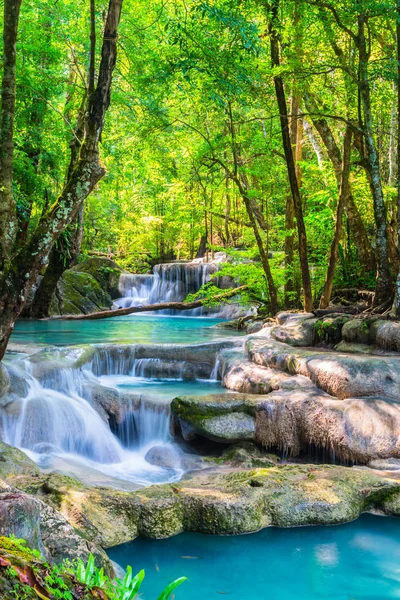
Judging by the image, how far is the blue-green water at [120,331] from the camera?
12727 millimetres

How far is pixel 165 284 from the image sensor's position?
77.2ft

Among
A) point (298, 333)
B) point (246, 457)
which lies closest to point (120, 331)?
point (298, 333)

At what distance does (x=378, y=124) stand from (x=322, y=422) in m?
10.6

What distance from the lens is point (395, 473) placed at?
6.07 m

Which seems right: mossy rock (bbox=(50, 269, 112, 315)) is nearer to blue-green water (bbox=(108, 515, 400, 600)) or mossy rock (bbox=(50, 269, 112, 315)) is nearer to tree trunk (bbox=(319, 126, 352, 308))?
tree trunk (bbox=(319, 126, 352, 308))

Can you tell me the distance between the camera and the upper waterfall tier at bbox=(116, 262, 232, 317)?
22812 millimetres

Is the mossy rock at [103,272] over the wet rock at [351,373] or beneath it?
over

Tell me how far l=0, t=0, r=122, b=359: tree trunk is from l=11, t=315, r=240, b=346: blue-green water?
571 centimetres

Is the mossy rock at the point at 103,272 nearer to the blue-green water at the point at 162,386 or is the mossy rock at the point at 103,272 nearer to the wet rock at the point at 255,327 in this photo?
the wet rock at the point at 255,327

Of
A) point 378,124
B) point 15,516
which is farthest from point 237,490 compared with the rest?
point 378,124

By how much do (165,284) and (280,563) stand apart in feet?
63.2

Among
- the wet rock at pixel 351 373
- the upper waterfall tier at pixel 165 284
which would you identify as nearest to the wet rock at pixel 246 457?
the wet rock at pixel 351 373

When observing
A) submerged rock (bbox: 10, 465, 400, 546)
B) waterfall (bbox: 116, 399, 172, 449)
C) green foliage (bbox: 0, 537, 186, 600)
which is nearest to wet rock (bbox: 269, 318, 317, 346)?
waterfall (bbox: 116, 399, 172, 449)

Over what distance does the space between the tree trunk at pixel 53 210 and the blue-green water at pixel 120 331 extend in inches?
225
